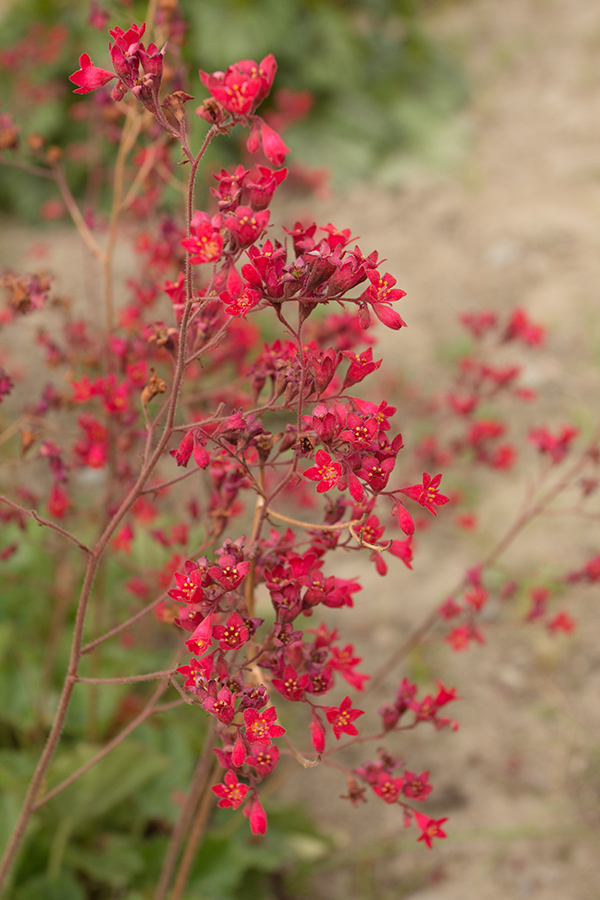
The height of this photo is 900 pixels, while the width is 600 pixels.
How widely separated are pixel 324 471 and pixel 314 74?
285 inches

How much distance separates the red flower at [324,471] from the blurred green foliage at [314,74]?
6.06 m

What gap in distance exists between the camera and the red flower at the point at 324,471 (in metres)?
0.96

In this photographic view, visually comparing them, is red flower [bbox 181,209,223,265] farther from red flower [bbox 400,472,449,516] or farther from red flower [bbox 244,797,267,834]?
red flower [bbox 244,797,267,834]

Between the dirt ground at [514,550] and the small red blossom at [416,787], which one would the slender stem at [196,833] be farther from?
the dirt ground at [514,550]

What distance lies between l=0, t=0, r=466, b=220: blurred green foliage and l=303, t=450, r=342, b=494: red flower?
6.06 m

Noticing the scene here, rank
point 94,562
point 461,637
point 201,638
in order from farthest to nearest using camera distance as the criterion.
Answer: point 461,637 < point 94,562 < point 201,638

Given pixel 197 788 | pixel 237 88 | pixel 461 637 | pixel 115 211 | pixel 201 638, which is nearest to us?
pixel 237 88

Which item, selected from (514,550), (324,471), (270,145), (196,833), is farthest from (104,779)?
(514,550)

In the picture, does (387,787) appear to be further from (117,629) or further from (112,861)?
(112,861)

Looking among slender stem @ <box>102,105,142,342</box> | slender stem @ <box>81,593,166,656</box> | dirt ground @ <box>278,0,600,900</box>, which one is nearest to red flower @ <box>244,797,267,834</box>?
slender stem @ <box>81,593,166,656</box>

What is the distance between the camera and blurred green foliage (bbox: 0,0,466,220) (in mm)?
6832

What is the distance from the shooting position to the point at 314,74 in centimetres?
721

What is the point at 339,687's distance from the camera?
2986 millimetres

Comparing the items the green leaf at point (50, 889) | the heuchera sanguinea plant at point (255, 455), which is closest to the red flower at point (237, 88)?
the heuchera sanguinea plant at point (255, 455)
